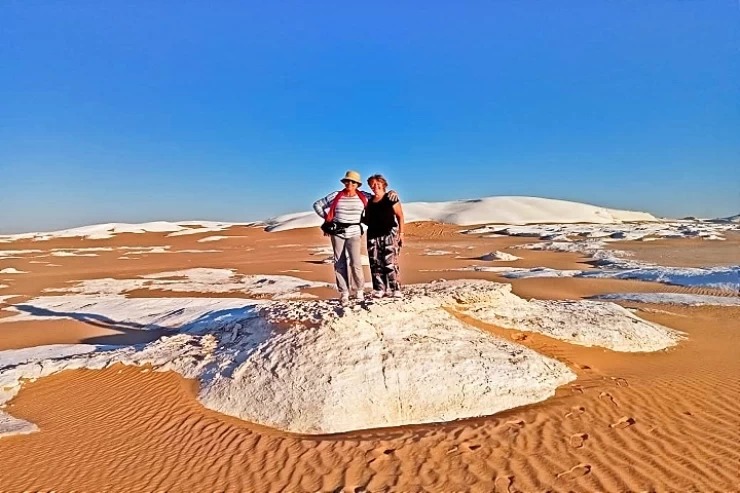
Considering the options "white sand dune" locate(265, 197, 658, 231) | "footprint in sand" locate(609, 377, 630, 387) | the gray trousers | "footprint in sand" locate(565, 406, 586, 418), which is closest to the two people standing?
the gray trousers

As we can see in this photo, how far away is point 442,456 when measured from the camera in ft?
16.6

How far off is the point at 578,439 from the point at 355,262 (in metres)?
4.02

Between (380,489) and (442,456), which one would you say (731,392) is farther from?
(380,489)

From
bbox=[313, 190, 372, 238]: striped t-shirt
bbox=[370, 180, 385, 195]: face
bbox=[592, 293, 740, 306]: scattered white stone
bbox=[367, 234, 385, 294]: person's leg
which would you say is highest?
bbox=[370, 180, 385, 195]: face

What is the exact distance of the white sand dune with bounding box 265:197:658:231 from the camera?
71.2 m

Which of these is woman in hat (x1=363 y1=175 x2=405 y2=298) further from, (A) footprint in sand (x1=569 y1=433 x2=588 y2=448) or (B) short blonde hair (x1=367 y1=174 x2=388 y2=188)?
(A) footprint in sand (x1=569 y1=433 x2=588 y2=448)

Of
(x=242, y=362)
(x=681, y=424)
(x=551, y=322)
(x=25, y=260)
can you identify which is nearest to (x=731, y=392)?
(x=681, y=424)

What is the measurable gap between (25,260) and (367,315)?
37725 mm

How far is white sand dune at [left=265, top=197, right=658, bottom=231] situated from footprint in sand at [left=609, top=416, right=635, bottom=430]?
200 feet

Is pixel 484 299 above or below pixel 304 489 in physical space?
above

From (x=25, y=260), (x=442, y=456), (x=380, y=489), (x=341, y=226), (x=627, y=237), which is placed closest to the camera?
(x=380, y=489)

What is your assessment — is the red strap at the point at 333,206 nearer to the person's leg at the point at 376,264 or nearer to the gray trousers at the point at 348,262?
the gray trousers at the point at 348,262

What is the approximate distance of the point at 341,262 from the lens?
26.5ft

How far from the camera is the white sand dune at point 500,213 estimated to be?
71.2m
